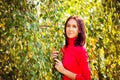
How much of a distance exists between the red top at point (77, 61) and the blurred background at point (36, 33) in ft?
0.86

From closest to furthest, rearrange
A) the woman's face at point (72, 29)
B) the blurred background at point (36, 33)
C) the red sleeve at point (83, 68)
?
the red sleeve at point (83, 68), the woman's face at point (72, 29), the blurred background at point (36, 33)

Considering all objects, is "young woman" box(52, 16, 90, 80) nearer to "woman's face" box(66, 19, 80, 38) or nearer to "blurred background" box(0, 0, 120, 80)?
"woman's face" box(66, 19, 80, 38)

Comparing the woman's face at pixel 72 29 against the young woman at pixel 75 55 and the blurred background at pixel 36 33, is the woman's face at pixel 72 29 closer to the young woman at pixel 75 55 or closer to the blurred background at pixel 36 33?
the young woman at pixel 75 55

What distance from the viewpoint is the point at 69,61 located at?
2.57 metres

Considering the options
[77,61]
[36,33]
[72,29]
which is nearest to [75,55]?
[77,61]

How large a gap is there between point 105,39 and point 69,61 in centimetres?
175

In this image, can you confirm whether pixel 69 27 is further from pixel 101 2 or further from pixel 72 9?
pixel 101 2

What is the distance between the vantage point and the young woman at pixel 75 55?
246 centimetres

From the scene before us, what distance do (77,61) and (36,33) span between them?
45 cm

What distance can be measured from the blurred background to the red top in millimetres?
263

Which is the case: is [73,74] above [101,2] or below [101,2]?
below

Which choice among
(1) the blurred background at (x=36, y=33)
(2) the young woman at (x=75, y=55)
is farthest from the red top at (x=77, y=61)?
(1) the blurred background at (x=36, y=33)

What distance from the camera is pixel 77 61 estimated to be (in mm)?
2523

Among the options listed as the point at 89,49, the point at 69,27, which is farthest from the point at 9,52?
the point at 89,49
